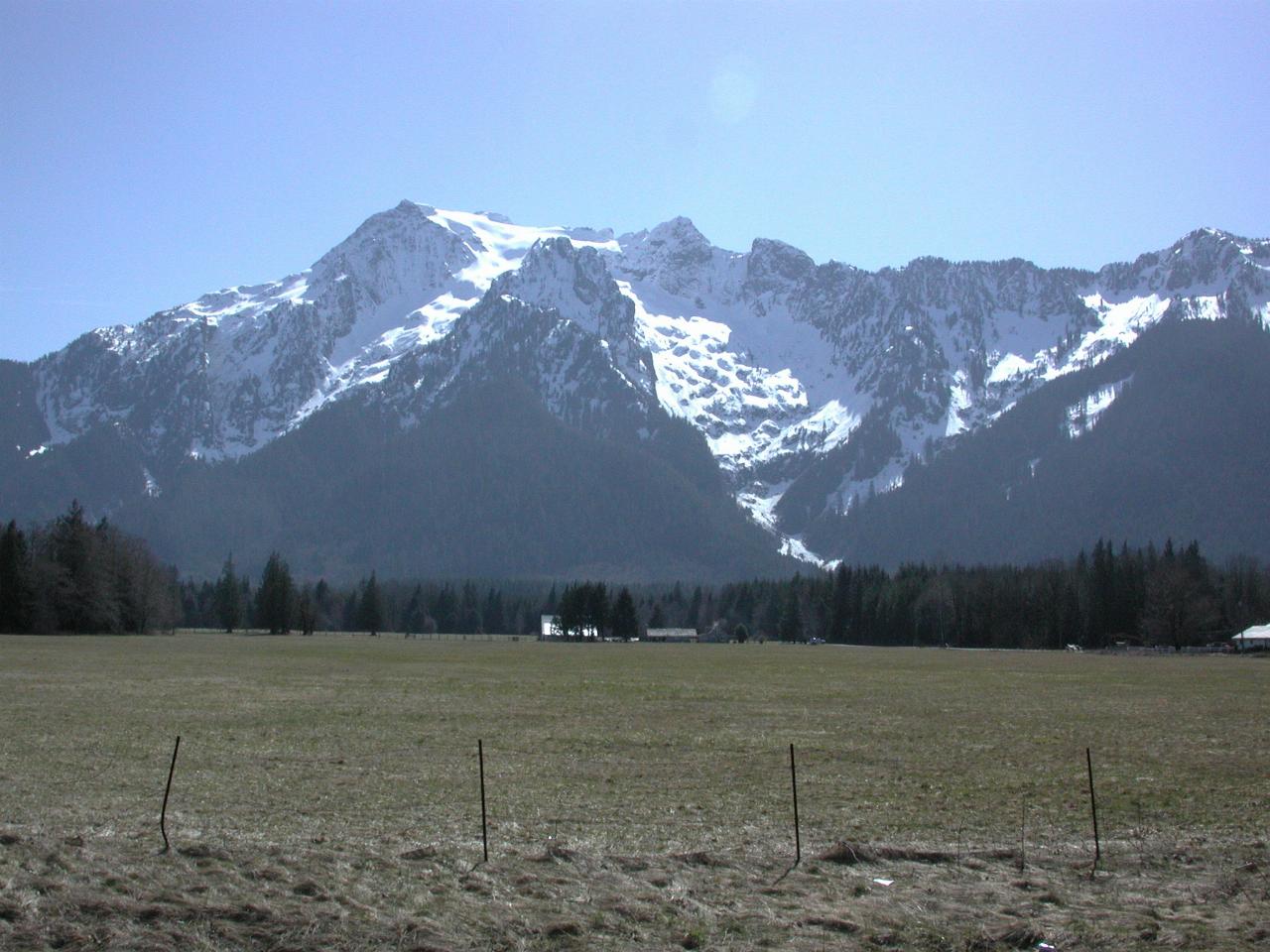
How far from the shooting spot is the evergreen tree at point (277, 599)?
16362 cm

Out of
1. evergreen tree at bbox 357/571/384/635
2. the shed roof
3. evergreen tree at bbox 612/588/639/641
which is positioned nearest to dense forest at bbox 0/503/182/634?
evergreen tree at bbox 357/571/384/635

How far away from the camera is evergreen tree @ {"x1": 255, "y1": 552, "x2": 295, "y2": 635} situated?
537 ft

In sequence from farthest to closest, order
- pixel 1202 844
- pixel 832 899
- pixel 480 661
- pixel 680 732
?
pixel 480 661
pixel 680 732
pixel 1202 844
pixel 832 899

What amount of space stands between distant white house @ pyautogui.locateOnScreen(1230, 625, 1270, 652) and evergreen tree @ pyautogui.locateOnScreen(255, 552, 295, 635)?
122 m

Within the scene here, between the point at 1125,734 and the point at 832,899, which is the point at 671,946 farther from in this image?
the point at 1125,734

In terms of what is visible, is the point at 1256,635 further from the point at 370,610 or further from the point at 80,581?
the point at 370,610

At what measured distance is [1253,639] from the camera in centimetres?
12100

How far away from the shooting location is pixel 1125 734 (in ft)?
111

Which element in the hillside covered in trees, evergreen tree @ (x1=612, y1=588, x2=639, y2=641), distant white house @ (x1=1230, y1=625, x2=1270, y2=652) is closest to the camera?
distant white house @ (x1=1230, y1=625, x2=1270, y2=652)

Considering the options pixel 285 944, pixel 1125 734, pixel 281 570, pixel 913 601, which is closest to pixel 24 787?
pixel 285 944

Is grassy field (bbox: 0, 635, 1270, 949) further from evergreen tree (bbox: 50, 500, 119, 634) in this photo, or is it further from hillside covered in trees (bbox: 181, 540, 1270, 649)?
hillside covered in trees (bbox: 181, 540, 1270, 649)

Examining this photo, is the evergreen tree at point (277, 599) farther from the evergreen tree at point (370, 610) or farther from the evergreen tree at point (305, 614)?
the evergreen tree at point (370, 610)

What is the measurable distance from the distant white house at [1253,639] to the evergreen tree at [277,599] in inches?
4785

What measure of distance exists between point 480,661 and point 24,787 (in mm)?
63455
